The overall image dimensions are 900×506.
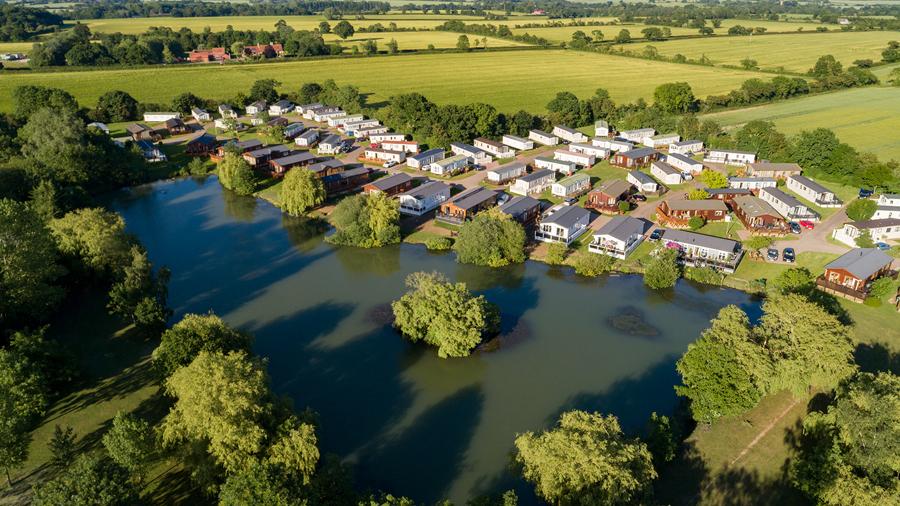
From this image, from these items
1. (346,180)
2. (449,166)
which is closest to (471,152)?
(449,166)

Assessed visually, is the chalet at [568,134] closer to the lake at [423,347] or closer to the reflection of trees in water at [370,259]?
the lake at [423,347]

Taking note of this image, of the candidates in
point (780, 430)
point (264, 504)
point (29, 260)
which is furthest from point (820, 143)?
point (29, 260)

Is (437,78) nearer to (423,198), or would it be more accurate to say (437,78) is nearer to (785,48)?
(423,198)

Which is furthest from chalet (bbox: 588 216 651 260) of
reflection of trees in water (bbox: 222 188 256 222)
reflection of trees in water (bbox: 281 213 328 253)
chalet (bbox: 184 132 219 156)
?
chalet (bbox: 184 132 219 156)

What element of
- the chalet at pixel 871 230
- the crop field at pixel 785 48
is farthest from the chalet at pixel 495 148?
the crop field at pixel 785 48

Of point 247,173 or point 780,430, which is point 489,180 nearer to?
point 247,173
